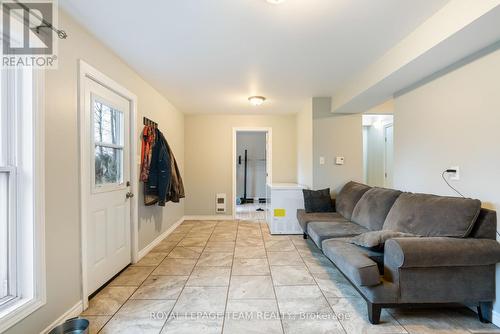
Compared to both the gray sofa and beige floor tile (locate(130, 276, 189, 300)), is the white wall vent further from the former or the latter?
the gray sofa

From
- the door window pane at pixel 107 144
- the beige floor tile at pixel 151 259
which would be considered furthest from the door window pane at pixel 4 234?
the beige floor tile at pixel 151 259

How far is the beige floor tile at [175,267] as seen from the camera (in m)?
2.87

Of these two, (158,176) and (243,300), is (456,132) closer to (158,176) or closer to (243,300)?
(243,300)

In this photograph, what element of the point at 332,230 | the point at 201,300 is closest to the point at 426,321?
the point at 332,230

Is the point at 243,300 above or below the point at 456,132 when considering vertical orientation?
below

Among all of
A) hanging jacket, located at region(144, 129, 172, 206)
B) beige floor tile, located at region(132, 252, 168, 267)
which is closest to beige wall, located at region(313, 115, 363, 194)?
hanging jacket, located at region(144, 129, 172, 206)

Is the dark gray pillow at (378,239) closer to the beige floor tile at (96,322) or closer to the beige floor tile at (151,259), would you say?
the beige floor tile at (96,322)

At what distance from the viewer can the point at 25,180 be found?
162cm

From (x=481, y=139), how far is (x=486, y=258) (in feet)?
2.99

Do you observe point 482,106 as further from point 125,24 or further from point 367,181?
point 367,181

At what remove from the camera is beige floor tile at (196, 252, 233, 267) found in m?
3.09

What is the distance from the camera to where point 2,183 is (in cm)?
156

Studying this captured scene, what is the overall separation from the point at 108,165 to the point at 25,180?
1.02 metres

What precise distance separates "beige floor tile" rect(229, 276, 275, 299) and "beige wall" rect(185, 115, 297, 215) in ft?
10.0
